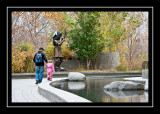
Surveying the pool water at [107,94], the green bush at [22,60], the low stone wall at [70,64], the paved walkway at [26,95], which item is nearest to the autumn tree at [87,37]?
the low stone wall at [70,64]

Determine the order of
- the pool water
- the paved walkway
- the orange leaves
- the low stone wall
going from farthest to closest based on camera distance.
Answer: the orange leaves → the low stone wall → the paved walkway → the pool water

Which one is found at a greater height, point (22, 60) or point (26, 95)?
point (22, 60)

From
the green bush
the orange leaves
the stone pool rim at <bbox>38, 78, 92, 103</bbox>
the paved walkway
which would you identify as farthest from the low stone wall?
the stone pool rim at <bbox>38, 78, 92, 103</bbox>

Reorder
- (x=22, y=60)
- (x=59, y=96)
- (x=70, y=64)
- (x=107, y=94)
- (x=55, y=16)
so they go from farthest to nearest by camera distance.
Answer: (x=55, y=16)
(x=70, y=64)
(x=22, y=60)
(x=107, y=94)
(x=59, y=96)

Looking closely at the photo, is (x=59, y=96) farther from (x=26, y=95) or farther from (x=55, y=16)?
(x=55, y=16)

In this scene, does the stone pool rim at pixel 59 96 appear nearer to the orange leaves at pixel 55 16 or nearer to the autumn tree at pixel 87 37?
the autumn tree at pixel 87 37

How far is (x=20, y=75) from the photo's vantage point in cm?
1581

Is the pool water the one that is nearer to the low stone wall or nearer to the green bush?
the green bush

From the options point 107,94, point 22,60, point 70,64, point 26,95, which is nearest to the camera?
point 107,94

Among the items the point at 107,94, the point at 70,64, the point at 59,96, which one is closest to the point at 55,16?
the point at 70,64
